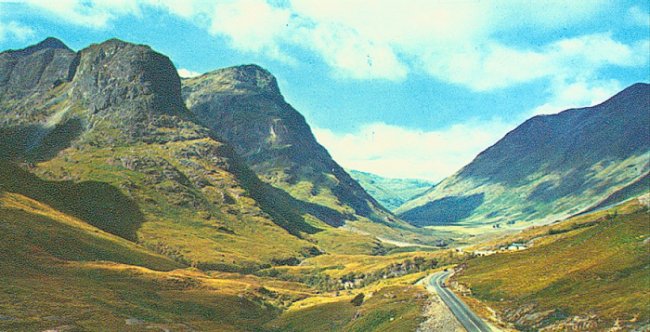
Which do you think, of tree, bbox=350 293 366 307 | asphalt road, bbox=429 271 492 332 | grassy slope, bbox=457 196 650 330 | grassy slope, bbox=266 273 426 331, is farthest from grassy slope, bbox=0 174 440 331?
grassy slope, bbox=457 196 650 330

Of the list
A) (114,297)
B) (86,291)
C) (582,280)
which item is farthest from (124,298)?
(582,280)

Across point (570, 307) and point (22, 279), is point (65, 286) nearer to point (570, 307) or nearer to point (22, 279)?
point (22, 279)

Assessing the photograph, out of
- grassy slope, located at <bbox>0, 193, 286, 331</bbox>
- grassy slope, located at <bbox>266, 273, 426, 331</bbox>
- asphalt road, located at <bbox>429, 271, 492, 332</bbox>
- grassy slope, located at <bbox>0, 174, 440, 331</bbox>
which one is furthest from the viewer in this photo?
grassy slope, located at <bbox>0, 193, 286, 331</bbox>

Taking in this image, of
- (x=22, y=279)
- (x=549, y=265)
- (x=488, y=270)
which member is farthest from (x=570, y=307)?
(x=22, y=279)

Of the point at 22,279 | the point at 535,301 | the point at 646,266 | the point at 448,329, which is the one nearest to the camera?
the point at 448,329

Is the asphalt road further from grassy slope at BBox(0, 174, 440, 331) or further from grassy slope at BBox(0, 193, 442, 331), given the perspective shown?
grassy slope at BBox(0, 174, 440, 331)

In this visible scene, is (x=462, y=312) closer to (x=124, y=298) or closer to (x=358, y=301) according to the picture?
(x=358, y=301)

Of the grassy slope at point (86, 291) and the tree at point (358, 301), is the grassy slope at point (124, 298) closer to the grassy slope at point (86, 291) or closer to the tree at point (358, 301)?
the grassy slope at point (86, 291)

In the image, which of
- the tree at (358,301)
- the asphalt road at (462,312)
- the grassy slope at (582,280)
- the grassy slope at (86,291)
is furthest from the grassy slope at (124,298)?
the grassy slope at (582,280)
